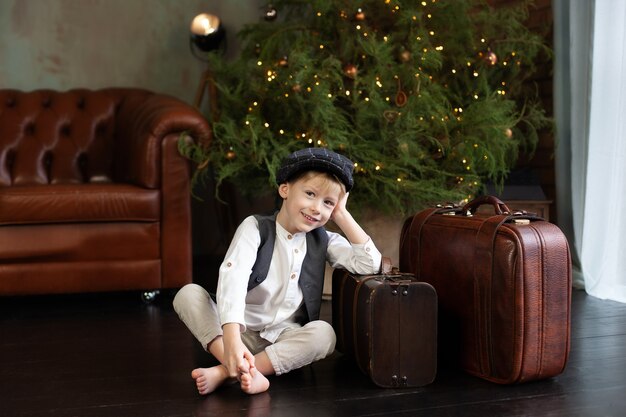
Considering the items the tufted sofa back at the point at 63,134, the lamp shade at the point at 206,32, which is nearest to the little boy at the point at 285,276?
the tufted sofa back at the point at 63,134

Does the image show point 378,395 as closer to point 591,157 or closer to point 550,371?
point 550,371

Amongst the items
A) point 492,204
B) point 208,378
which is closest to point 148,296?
point 208,378

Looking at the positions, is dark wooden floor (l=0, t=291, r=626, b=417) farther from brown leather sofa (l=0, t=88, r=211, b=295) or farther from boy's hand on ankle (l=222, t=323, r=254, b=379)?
brown leather sofa (l=0, t=88, r=211, b=295)

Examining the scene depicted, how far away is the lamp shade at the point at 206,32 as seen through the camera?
4.14 m

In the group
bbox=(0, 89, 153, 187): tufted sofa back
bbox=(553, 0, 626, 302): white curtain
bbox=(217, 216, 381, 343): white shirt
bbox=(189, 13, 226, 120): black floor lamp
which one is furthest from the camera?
bbox=(189, 13, 226, 120): black floor lamp

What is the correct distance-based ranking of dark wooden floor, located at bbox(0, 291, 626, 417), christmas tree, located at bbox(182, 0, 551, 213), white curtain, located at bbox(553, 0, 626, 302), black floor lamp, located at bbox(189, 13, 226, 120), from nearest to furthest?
1. dark wooden floor, located at bbox(0, 291, 626, 417)
2. christmas tree, located at bbox(182, 0, 551, 213)
3. white curtain, located at bbox(553, 0, 626, 302)
4. black floor lamp, located at bbox(189, 13, 226, 120)

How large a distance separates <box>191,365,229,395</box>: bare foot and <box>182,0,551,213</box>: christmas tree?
1143 millimetres

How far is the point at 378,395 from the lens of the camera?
1.81 m

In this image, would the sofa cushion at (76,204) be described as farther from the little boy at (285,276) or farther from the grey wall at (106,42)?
the grey wall at (106,42)

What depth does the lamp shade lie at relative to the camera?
4.14 meters

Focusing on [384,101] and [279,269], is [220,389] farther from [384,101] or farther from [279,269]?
[384,101]


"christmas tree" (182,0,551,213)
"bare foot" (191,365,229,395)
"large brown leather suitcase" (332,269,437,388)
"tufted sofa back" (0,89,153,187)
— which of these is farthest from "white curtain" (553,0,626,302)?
"tufted sofa back" (0,89,153,187)

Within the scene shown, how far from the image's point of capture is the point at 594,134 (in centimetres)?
318

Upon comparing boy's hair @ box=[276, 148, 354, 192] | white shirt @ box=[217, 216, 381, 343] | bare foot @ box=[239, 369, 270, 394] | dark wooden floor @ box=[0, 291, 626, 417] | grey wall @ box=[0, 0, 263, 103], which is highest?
→ grey wall @ box=[0, 0, 263, 103]
